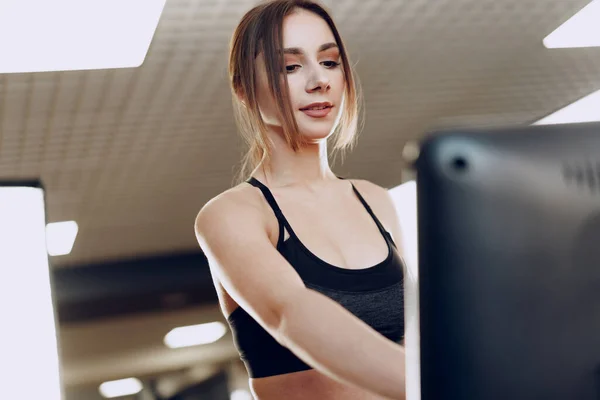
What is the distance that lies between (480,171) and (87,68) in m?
3.15

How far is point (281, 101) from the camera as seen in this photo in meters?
1.30

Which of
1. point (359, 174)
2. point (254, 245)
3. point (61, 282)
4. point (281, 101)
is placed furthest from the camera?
point (61, 282)

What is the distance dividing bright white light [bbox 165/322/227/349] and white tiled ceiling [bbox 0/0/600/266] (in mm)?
3683

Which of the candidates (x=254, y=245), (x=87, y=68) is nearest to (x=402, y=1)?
(x=87, y=68)

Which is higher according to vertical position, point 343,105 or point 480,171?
point 343,105

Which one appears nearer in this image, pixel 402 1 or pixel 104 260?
pixel 402 1

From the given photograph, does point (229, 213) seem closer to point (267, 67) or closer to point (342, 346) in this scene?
point (267, 67)

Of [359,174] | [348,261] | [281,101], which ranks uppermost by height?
[359,174]

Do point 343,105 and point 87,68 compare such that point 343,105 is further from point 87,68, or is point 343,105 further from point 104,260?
point 104,260

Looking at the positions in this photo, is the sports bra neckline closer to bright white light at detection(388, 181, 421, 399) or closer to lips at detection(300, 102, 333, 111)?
lips at detection(300, 102, 333, 111)

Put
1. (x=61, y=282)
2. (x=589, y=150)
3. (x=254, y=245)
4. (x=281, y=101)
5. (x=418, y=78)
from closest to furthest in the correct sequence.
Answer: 1. (x=589, y=150)
2. (x=254, y=245)
3. (x=281, y=101)
4. (x=418, y=78)
5. (x=61, y=282)

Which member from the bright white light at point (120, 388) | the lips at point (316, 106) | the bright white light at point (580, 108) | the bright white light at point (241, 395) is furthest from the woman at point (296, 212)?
Answer: the bright white light at point (120, 388)

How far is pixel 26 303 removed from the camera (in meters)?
1.03

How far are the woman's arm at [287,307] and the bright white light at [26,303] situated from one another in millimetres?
218
